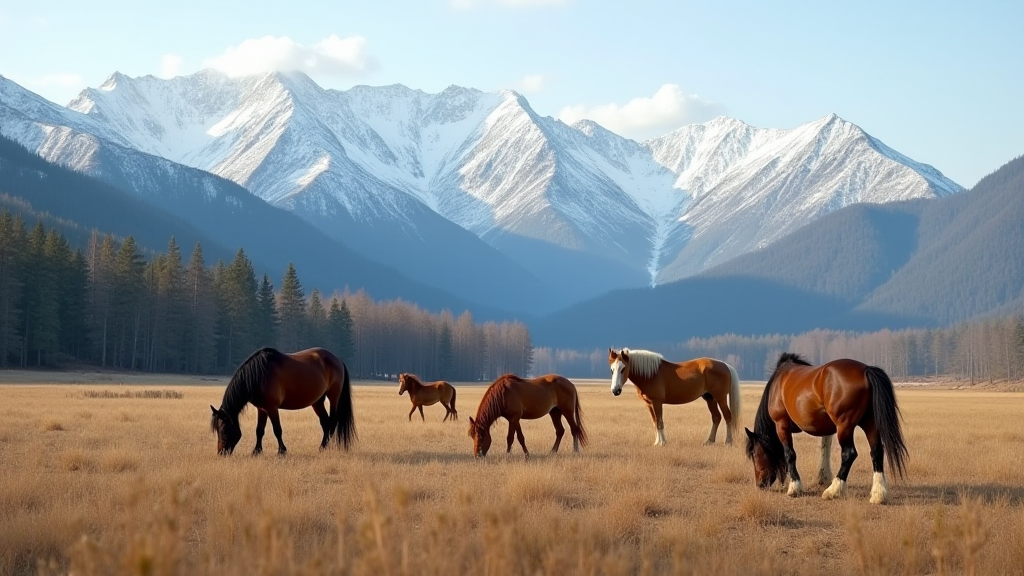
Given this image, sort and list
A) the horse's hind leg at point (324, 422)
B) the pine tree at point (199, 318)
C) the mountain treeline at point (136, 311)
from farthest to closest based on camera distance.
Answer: the pine tree at point (199, 318) < the mountain treeline at point (136, 311) < the horse's hind leg at point (324, 422)

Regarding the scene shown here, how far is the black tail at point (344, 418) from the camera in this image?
17.1 metres

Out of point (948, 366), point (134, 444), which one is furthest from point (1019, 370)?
point (134, 444)

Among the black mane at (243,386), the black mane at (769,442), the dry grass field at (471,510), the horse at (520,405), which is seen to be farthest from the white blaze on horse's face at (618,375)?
the black mane at (243,386)

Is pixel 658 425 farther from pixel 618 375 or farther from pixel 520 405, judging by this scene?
pixel 520 405

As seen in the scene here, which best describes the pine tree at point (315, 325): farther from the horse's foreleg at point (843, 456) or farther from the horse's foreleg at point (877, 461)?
the horse's foreleg at point (877, 461)

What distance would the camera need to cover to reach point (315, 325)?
96000 mm

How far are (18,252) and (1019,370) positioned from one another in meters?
117

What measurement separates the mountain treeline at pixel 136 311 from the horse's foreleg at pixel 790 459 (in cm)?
6444

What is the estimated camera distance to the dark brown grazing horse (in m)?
15.5

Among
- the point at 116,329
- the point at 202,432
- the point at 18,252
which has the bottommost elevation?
the point at 202,432

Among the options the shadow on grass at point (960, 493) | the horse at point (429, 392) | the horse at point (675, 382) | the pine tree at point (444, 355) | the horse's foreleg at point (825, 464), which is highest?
the pine tree at point (444, 355)

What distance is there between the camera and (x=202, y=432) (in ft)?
68.3

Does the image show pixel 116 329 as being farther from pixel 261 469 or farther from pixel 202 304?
pixel 261 469

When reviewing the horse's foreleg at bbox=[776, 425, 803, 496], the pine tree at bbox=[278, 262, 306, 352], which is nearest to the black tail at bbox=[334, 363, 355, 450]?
the horse's foreleg at bbox=[776, 425, 803, 496]
